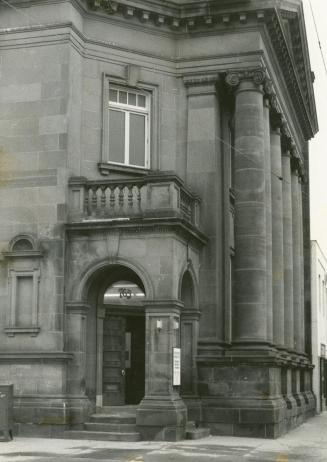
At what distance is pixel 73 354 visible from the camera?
21250 mm

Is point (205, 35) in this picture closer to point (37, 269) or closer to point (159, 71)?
point (159, 71)

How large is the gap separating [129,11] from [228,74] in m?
3.43

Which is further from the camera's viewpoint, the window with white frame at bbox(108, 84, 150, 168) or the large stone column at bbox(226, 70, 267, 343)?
the window with white frame at bbox(108, 84, 150, 168)

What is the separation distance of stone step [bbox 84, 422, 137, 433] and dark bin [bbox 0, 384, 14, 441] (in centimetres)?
207

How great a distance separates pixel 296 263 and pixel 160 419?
579 inches

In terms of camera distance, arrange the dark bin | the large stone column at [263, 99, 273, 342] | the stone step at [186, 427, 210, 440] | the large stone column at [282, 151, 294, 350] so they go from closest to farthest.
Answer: the dark bin, the stone step at [186, 427, 210, 440], the large stone column at [263, 99, 273, 342], the large stone column at [282, 151, 294, 350]

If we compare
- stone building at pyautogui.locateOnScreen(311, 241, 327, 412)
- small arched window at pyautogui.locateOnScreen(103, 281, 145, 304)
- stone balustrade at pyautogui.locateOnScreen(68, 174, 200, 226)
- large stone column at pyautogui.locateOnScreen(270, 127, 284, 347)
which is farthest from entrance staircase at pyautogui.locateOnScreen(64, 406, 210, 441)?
stone building at pyautogui.locateOnScreen(311, 241, 327, 412)

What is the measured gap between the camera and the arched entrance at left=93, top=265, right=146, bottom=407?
24.5m

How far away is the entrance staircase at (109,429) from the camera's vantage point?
65.9ft

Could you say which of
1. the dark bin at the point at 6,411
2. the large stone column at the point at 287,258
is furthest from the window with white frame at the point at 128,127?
the large stone column at the point at 287,258

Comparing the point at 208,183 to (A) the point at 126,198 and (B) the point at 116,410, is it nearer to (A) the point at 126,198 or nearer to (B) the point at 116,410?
(A) the point at 126,198

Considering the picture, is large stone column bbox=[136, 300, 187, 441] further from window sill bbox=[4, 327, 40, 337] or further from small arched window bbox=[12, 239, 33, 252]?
small arched window bbox=[12, 239, 33, 252]

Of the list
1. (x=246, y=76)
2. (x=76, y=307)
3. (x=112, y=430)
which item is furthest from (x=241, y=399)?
(x=246, y=76)

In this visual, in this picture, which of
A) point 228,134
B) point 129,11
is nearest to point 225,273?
point 228,134
